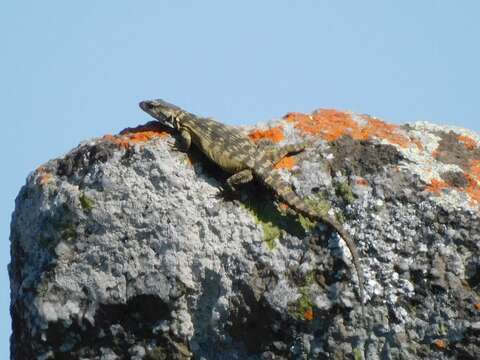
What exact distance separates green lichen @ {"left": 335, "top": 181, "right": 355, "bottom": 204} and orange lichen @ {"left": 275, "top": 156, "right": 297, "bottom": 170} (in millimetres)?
542

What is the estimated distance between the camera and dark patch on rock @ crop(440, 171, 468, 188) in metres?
8.24

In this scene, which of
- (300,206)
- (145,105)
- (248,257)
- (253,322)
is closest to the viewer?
(253,322)

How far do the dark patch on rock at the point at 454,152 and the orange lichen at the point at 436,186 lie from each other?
1.47 feet

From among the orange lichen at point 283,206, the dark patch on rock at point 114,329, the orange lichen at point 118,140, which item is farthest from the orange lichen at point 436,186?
the orange lichen at point 118,140

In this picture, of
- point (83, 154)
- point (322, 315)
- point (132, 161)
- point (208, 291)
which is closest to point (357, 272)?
point (322, 315)

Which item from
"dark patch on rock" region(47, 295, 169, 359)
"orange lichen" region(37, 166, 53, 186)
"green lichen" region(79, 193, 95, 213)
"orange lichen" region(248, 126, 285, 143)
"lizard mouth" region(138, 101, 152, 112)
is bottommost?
"dark patch on rock" region(47, 295, 169, 359)

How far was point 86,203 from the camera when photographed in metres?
8.45

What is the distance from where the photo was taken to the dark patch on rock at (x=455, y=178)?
824 centimetres

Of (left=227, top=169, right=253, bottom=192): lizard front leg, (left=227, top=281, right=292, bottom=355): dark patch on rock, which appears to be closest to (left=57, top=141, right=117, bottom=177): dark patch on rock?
(left=227, top=169, right=253, bottom=192): lizard front leg

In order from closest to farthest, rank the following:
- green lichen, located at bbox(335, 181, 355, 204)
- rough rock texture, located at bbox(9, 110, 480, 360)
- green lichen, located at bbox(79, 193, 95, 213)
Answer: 1. rough rock texture, located at bbox(9, 110, 480, 360)
2. green lichen, located at bbox(335, 181, 355, 204)
3. green lichen, located at bbox(79, 193, 95, 213)

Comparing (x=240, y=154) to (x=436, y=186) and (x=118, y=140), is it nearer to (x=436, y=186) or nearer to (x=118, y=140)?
(x=118, y=140)

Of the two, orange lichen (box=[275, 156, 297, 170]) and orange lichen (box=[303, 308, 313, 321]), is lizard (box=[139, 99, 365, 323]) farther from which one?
orange lichen (box=[303, 308, 313, 321])

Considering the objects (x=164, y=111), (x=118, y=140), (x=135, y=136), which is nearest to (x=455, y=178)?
(x=135, y=136)

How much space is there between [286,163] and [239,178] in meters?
0.48
